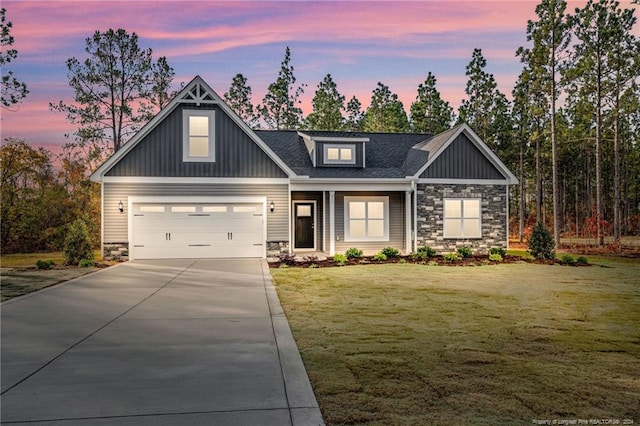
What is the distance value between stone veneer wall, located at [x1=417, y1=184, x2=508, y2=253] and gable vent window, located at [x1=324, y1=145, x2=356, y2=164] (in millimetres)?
3579

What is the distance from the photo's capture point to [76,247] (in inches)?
622

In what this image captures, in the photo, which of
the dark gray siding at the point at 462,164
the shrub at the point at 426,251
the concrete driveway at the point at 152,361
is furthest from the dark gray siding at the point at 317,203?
the concrete driveway at the point at 152,361

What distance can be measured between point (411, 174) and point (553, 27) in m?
11.5

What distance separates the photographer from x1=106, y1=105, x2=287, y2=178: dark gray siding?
1753cm

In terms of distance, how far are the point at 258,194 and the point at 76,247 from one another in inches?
261

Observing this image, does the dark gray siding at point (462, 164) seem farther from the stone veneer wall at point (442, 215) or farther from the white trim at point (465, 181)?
the stone veneer wall at point (442, 215)

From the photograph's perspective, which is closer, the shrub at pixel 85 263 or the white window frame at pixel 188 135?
the shrub at pixel 85 263

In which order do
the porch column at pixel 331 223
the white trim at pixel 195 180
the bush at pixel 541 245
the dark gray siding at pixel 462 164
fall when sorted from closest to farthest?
the white trim at pixel 195 180 < the bush at pixel 541 245 < the porch column at pixel 331 223 < the dark gray siding at pixel 462 164

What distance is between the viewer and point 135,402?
3.93 metres

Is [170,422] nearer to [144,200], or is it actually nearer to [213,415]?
[213,415]

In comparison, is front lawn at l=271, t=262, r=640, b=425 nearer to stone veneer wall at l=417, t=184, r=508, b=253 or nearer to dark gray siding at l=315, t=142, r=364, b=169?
stone veneer wall at l=417, t=184, r=508, b=253

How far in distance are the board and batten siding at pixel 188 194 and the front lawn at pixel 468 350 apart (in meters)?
6.85

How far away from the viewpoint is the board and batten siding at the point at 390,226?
19.8 metres

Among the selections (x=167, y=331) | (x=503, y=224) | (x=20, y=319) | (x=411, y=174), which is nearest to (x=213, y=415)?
(x=167, y=331)
